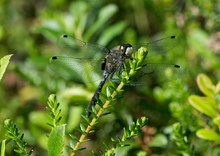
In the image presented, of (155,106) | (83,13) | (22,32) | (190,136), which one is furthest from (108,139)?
(22,32)

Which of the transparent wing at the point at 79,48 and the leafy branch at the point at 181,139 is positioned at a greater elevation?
the transparent wing at the point at 79,48

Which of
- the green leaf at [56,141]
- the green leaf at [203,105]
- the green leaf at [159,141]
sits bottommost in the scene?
the green leaf at [159,141]

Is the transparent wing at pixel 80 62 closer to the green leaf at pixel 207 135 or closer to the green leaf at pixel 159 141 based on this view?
the green leaf at pixel 159 141

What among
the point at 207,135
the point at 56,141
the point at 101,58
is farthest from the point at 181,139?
the point at 101,58

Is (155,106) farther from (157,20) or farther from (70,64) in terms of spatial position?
(157,20)

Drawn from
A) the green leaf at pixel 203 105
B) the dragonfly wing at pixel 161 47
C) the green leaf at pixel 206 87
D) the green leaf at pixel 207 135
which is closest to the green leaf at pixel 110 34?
the dragonfly wing at pixel 161 47

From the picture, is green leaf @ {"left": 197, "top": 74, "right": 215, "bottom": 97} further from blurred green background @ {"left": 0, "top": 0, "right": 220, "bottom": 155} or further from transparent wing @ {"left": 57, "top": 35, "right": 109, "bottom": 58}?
transparent wing @ {"left": 57, "top": 35, "right": 109, "bottom": 58}

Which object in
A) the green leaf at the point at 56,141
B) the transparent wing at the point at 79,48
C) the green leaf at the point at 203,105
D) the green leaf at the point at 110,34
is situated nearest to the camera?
the green leaf at the point at 56,141
